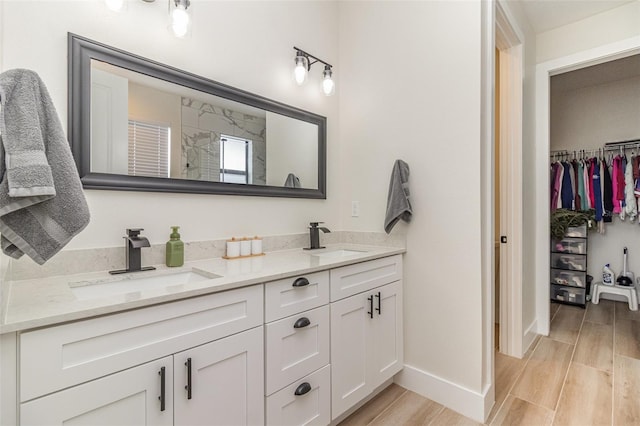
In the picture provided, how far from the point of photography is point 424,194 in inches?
74.6

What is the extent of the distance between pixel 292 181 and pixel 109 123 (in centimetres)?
105

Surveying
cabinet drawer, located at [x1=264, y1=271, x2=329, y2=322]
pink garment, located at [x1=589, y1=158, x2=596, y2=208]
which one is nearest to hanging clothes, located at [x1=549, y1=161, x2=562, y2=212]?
pink garment, located at [x1=589, y1=158, x2=596, y2=208]

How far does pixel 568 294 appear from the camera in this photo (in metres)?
3.54

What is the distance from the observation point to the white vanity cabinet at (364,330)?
1.52 metres

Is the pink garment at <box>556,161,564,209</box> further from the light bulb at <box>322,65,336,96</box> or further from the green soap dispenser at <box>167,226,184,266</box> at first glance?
the green soap dispenser at <box>167,226,184,266</box>

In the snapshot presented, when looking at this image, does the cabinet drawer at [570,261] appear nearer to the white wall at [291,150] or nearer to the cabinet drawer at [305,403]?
the white wall at [291,150]

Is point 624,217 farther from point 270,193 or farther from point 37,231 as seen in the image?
point 37,231

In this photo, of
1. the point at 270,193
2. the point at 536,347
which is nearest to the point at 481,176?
the point at 270,193

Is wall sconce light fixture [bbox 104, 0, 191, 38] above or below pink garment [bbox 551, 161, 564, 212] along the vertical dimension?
above

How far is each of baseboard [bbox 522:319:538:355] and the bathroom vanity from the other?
1365 mm

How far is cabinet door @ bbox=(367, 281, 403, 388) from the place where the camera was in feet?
5.74


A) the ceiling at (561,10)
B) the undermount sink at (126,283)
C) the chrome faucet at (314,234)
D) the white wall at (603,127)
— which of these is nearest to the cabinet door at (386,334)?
the chrome faucet at (314,234)

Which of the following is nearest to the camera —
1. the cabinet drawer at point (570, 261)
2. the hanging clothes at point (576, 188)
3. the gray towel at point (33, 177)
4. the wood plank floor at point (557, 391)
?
the gray towel at point (33, 177)

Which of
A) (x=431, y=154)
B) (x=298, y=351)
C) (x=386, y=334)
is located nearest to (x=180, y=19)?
(x=431, y=154)
